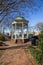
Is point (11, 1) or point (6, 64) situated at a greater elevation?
point (11, 1)

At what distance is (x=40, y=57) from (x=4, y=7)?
32.4 feet

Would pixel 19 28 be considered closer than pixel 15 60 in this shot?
No

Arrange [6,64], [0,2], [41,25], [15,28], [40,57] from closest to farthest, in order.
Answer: [40,57]
[6,64]
[0,2]
[15,28]
[41,25]

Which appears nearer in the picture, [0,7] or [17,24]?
[0,7]

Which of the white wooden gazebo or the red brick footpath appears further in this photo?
the white wooden gazebo

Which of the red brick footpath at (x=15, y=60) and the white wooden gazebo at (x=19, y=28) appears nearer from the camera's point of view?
the red brick footpath at (x=15, y=60)

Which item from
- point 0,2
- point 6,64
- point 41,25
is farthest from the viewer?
point 41,25

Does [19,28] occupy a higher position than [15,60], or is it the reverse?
[19,28]

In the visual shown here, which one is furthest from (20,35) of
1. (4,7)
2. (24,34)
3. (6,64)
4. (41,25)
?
(41,25)

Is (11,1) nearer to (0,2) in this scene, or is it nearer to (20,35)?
(0,2)

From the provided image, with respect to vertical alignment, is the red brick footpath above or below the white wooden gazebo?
below

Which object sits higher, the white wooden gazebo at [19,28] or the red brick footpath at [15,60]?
the white wooden gazebo at [19,28]

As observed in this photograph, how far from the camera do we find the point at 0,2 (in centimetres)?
1828

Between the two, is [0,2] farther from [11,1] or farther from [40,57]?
[40,57]
